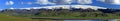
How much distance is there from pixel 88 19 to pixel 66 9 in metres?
0.88

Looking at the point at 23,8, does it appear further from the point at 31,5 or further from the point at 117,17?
the point at 117,17

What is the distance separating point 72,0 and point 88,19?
1076mm

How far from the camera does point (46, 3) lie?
13.1 meters

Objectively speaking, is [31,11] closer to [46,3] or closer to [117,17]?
[46,3]

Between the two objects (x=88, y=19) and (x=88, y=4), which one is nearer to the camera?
(x=88, y=4)

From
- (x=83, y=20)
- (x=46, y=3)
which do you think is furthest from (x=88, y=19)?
(x=46, y=3)

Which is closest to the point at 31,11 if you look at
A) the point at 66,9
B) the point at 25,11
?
the point at 25,11

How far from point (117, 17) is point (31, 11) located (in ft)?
8.26

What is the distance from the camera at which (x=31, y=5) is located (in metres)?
13.3

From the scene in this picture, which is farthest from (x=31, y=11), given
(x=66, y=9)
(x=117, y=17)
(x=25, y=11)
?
(x=117, y=17)

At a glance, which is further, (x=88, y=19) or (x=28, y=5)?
(x=88, y=19)

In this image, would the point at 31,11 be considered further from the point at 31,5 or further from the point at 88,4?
the point at 88,4

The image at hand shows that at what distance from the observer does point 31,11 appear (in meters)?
13.2

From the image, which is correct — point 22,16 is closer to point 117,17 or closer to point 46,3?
point 46,3
